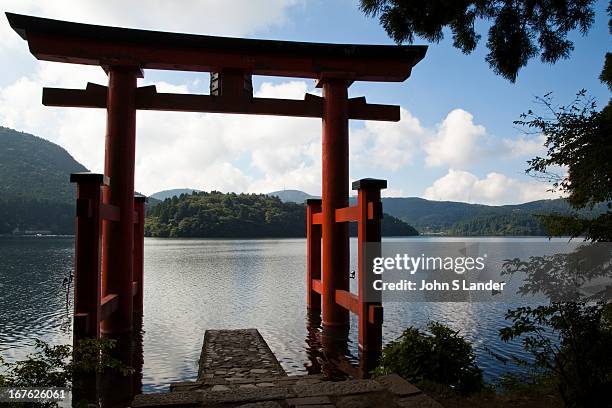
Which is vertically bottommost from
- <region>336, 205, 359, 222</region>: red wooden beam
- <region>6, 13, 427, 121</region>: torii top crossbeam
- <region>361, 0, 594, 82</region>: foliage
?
<region>336, 205, 359, 222</region>: red wooden beam

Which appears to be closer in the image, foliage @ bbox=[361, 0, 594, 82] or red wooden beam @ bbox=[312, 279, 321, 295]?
foliage @ bbox=[361, 0, 594, 82]

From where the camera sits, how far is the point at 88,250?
799cm

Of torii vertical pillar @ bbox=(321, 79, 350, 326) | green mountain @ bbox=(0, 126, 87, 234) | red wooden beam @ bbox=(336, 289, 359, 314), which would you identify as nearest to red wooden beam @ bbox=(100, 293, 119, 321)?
torii vertical pillar @ bbox=(321, 79, 350, 326)

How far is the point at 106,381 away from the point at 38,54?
23.0ft

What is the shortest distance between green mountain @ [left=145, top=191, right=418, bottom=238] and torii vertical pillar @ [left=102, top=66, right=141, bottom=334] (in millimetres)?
92938

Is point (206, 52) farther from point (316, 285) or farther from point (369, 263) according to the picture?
point (316, 285)

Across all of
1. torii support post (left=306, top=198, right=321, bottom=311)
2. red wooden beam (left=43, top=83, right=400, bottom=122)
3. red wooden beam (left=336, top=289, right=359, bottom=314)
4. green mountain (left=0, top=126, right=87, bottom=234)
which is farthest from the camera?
green mountain (left=0, top=126, right=87, bottom=234)

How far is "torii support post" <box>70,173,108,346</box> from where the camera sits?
7.87m

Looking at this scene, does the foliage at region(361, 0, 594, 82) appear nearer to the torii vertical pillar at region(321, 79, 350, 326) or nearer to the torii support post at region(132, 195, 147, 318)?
the torii vertical pillar at region(321, 79, 350, 326)

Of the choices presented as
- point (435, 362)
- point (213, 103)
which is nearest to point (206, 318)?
point (213, 103)

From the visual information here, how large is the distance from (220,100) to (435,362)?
24.6 ft

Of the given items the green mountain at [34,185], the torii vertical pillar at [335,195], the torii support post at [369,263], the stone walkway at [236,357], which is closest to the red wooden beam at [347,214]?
the torii vertical pillar at [335,195]

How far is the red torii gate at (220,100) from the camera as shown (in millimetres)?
9820

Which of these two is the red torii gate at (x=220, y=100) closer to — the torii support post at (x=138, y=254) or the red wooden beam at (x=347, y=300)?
the red wooden beam at (x=347, y=300)
